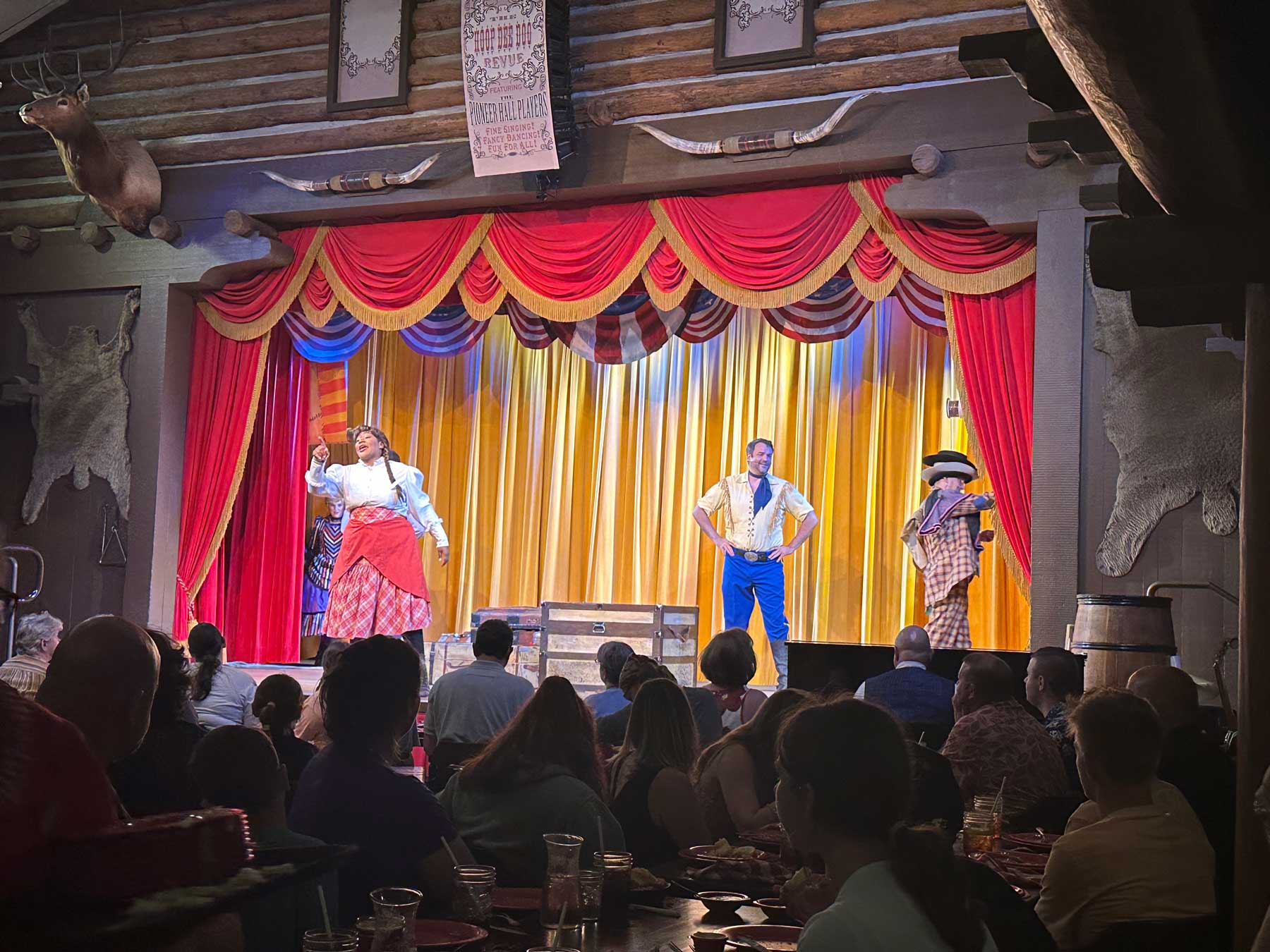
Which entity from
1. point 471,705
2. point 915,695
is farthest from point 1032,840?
point 471,705

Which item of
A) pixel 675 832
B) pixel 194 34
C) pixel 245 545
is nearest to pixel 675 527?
pixel 245 545

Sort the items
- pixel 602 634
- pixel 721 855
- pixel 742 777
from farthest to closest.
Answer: pixel 602 634
pixel 742 777
pixel 721 855

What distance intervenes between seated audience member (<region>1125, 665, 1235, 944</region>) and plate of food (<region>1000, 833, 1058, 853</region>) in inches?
14.2

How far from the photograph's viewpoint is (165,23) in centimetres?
998

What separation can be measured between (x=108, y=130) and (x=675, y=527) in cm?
543

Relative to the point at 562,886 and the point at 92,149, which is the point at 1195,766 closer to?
the point at 562,886

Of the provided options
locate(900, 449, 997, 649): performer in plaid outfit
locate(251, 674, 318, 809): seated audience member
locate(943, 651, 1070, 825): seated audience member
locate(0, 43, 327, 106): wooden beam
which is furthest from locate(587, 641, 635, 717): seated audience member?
locate(0, 43, 327, 106): wooden beam

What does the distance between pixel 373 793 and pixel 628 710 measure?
7.28ft

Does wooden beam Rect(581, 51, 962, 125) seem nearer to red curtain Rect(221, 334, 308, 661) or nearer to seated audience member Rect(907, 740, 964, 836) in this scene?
red curtain Rect(221, 334, 308, 661)

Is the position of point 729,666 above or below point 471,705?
above

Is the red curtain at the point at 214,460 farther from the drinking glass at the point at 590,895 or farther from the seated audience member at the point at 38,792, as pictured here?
the seated audience member at the point at 38,792

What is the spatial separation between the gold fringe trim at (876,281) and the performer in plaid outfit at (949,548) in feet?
4.90

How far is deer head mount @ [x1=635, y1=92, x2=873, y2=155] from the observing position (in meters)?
8.01

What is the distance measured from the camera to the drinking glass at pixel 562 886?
2.55 metres
